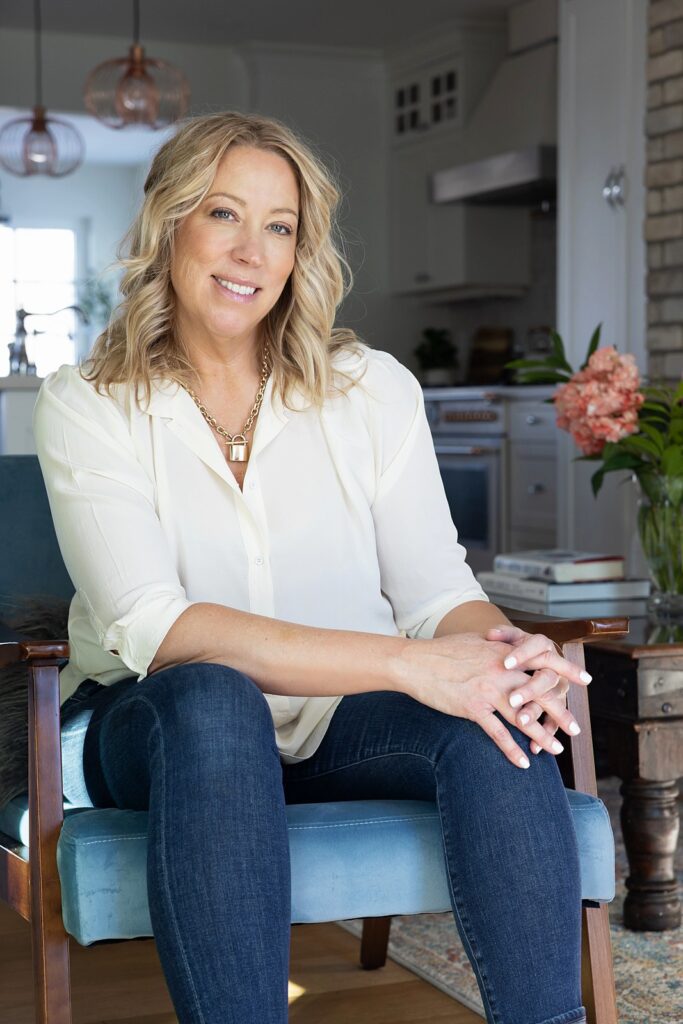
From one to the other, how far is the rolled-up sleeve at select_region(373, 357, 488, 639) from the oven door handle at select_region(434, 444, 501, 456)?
4.11m

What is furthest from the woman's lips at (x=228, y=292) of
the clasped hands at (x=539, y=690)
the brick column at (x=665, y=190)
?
the brick column at (x=665, y=190)

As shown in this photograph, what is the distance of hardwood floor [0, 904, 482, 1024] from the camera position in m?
2.06

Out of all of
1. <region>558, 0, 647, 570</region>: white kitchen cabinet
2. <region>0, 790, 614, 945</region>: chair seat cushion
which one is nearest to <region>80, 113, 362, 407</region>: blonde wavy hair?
<region>0, 790, 614, 945</region>: chair seat cushion

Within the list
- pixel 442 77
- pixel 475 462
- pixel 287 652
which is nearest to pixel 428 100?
pixel 442 77

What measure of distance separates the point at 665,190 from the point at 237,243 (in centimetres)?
353

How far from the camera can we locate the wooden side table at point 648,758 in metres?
2.36

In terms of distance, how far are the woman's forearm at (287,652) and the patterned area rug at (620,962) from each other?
2.46 feet

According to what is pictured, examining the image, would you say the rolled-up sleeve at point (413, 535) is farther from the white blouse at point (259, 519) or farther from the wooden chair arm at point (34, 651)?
the wooden chair arm at point (34, 651)

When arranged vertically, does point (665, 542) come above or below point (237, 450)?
below

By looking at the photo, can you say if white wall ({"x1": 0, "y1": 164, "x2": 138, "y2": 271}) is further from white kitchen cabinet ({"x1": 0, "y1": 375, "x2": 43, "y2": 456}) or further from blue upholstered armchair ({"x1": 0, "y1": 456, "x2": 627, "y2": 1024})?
blue upholstered armchair ({"x1": 0, "y1": 456, "x2": 627, "y2": 1024})

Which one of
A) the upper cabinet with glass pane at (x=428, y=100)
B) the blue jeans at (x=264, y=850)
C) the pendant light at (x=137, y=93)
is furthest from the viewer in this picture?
the upper cabinet with glass pane at (x=428, y=100)

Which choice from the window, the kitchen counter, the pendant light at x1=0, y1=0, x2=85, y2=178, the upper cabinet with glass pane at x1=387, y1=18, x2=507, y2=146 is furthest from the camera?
the window

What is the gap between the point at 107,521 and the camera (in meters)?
1.66

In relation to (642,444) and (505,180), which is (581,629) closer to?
(642,444)
